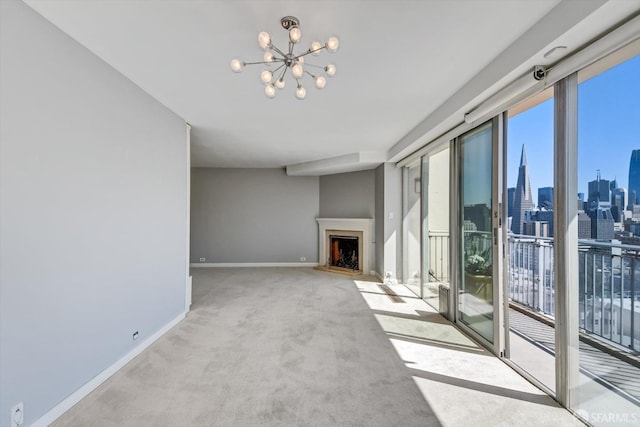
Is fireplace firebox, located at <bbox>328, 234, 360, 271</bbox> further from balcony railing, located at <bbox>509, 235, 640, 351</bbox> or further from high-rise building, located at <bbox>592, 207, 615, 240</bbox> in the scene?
high-rise building, located at <bbox>592, 207, 615, 240</bbox>

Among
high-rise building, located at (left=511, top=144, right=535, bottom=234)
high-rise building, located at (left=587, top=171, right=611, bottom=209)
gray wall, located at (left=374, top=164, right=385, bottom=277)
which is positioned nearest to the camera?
high-rise building, located at (left=587, top=171, right=611, bottom=209)

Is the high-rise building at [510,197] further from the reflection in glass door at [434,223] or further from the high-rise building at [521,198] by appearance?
the reflection in glass door at [434,223]

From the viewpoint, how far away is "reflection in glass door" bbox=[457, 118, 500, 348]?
9.93ft

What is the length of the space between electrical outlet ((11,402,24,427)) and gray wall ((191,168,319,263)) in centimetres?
601

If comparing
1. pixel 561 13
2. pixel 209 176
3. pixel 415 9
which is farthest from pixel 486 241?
pixel 209 176

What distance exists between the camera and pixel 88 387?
2322mm

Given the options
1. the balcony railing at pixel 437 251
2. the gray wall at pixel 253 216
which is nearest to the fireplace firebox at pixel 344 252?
the gray wall at pixel 253 216

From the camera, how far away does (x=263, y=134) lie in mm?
4742

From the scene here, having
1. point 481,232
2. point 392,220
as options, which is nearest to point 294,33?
point 481,232

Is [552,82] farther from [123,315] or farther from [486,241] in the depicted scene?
[123,315]

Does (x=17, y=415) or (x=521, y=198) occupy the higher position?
(x=521, y=198)

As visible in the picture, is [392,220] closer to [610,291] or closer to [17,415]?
[610,291]

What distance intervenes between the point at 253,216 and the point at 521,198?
6065 millimetres

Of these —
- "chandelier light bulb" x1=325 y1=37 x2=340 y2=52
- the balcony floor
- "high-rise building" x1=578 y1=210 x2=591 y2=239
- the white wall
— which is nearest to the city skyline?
"high-rise building" x1=578 y1=210 x2=591 y2=239
